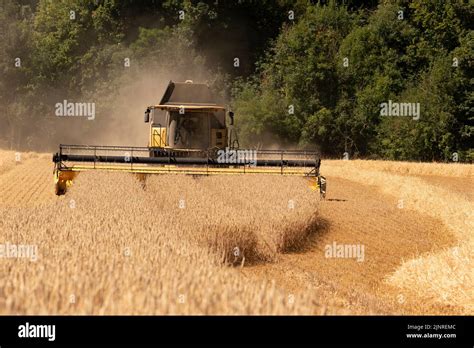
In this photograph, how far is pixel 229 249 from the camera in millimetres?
9500

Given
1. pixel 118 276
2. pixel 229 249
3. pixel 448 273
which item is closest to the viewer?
pixel 118 276

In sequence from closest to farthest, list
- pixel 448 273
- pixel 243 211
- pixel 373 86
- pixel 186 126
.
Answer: pixel 448 273 < pixel 243 211 < pixel 186 126 < pixel 373 86

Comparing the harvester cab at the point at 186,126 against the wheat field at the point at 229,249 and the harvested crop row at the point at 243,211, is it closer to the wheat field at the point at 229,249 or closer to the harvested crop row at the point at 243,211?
the wheat field at the point at 229,249

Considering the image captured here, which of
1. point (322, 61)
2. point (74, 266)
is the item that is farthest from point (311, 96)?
point (74, 266)

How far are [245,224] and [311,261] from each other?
1140 mm

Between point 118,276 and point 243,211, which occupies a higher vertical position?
point 118,276

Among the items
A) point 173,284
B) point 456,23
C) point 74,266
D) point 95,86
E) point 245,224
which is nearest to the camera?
point 173,284

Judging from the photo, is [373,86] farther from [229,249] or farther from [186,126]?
[229,249]

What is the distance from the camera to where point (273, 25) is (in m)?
56.7

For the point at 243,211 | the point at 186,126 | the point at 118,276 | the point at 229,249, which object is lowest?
the point at 229,249

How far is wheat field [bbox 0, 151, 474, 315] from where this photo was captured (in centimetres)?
389

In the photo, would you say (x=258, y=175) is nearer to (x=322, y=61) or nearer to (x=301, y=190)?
(x=301, y=190)

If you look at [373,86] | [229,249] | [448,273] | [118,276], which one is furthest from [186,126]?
[373,86]

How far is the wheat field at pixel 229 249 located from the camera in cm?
389
